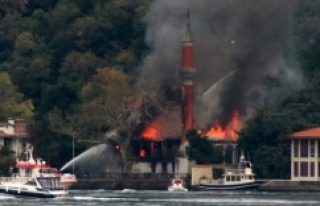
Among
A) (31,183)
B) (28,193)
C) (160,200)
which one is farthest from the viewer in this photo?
(31,183)

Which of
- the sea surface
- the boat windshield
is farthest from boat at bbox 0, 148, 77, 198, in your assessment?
the sea surface

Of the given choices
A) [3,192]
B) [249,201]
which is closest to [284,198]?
[249,201]

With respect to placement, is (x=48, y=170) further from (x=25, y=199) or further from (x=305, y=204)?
(x=305, y=204)

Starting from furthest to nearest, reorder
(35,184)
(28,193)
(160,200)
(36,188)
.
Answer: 1. (35,184)
2. (36,188)
3. (28,193)
4. (160,200)

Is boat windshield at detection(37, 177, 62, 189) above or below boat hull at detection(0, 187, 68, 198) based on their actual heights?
above

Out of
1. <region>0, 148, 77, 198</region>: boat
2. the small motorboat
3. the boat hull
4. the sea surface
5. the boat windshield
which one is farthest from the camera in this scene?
the boat windshield

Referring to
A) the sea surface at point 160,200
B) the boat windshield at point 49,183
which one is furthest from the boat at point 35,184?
the sea surface at point 160,200

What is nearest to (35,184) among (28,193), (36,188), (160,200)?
(36,188)

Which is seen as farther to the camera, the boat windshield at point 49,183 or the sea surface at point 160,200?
the boat windshield at point 49,183

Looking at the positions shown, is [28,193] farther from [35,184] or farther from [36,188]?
[35,184]

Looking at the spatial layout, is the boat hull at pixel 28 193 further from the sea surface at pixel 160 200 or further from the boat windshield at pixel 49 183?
the boat windshield at pixel 49 183

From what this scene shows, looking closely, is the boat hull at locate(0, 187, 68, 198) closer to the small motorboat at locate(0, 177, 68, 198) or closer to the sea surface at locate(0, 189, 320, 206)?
the small motorboat at locate(0, 177, 68, 198)

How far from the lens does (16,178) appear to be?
194m

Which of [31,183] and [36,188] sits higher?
[31,183]
